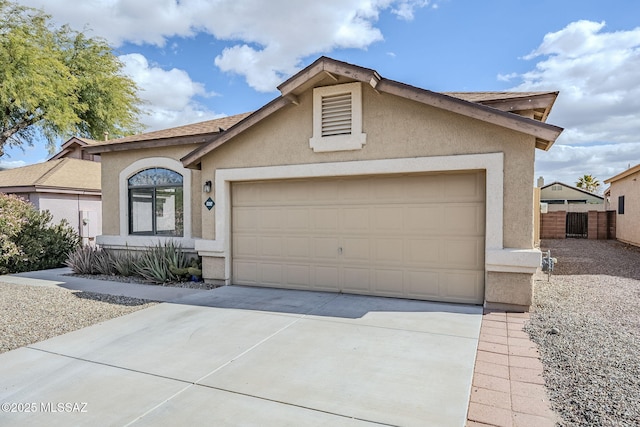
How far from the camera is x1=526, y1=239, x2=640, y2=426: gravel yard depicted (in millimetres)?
3533

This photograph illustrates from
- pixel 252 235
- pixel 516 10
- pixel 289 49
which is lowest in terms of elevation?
pixel 252 235

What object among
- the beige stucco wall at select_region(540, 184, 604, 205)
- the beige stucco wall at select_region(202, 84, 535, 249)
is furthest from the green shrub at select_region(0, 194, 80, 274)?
the beige stucco wall at select_region(540, 184, 604, 205)

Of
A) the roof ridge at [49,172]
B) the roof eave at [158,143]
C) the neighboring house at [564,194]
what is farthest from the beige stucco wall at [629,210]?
the roof ridge at [49,172]

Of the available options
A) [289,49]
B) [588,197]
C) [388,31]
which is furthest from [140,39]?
[588,197]

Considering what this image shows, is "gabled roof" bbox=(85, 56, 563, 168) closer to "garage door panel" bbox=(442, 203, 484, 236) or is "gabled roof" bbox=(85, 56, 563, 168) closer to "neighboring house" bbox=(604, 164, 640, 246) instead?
"garage door panel" bbox=(442, 203, 484, 236)

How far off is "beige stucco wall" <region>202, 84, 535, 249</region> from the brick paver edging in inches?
82.3

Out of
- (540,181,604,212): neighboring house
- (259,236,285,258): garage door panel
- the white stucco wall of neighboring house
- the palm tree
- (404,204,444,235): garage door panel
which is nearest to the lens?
(404,204,444,235): garage door panel

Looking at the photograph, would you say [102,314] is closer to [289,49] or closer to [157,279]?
[157,279]

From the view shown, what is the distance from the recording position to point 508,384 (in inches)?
159

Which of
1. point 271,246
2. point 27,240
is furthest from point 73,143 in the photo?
point 271,246

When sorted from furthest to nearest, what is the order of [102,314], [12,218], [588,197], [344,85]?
[588,197], [12,218], [344,85], [102,314]

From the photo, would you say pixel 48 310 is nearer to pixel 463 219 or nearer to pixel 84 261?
pixel 84 261

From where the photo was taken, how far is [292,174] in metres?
8.41

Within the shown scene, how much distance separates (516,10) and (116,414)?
11227 millimetres
